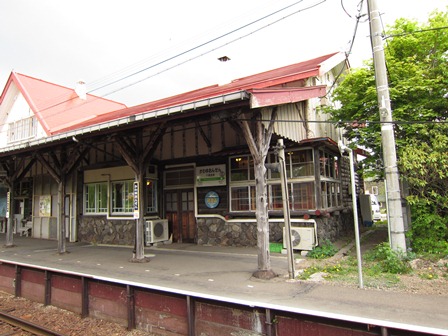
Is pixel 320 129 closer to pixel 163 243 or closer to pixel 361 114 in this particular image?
pixel 361 114

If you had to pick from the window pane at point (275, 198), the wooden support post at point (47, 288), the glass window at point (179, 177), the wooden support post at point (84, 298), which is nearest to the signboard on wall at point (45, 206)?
the glass window at point (179, 177)

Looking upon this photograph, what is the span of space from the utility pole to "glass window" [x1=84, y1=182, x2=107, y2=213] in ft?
34.7

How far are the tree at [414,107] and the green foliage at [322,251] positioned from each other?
198cm

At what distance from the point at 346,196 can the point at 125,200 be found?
29.1 ft

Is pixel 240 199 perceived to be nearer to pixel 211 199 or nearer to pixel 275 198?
pixel 211 199

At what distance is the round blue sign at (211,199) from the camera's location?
1076 centimetres

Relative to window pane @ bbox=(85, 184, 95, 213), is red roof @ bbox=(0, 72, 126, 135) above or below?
above

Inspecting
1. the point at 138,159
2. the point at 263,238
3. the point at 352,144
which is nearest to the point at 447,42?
the point at 352,144

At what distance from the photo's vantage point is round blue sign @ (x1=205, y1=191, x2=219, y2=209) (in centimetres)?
1076

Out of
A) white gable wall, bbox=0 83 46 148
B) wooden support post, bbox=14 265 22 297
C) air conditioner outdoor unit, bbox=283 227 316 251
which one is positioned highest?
white gable wall, bbox=0 83 46 148

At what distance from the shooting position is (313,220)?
8.86m

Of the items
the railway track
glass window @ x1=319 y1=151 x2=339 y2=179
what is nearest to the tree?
glass window @ x1=319 y1=151 x2=339 y2=179

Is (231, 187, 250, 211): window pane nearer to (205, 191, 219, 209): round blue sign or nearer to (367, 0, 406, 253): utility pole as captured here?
(205, 191, 219, 209): round blue sign

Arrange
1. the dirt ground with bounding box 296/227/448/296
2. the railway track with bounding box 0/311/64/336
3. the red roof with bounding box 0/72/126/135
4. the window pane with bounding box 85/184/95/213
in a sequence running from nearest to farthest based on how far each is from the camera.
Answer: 1. the railway track with bounding box 0/311/64/336
2. the dirt ground with bounding box 296/227/448/296
3. the window pane with bounding box 85/184/95/213
4. the red roof with bounding box 0/72/126/135
